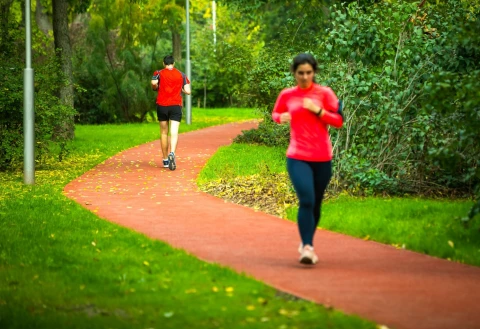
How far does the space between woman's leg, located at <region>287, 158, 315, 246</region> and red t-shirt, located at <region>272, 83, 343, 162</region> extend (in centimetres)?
9

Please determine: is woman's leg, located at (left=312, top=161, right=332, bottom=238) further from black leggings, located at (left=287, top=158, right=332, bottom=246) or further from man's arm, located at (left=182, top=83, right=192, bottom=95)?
man's arm, located at (left=182, top=83, right=192, bottom=95)

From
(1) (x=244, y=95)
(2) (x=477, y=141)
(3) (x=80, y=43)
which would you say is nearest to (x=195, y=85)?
(3) (x=80, y=43)

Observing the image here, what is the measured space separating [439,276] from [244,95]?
1710 cm

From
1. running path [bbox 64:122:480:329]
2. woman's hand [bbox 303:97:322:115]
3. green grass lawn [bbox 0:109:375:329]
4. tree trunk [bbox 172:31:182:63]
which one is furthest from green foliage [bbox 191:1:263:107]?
woman's hand [bbox 303:97:322:115]

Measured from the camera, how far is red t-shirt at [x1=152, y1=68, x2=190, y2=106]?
64.2ft

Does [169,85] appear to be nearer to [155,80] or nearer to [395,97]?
[155,80]

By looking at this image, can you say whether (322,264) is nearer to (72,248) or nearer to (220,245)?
(220,245)

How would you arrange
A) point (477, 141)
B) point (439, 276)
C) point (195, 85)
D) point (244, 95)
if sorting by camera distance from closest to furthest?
1. point (439, 276)
2. point (477, 141)
3. point (244, 95)
4. point (195, 85)

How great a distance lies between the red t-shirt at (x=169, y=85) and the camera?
64.2 feet

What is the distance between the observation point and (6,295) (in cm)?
852

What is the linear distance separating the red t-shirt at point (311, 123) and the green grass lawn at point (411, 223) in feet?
5.55

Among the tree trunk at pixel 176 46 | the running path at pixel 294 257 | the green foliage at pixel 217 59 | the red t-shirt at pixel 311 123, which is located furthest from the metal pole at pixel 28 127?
the green foliage at pixel 217 59

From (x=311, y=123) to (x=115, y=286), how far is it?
239 centimetres

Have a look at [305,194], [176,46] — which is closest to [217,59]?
[176,46]
